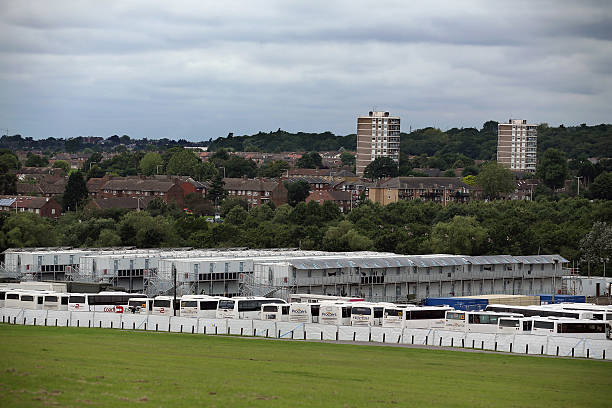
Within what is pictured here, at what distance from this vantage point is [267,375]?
114ft

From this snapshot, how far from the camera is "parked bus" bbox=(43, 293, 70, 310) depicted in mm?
63209

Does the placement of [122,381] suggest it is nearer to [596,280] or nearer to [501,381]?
[501,381]

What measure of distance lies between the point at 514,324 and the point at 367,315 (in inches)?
358

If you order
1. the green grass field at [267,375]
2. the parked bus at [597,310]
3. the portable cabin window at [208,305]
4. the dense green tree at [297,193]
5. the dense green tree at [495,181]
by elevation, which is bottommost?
the portable cabin window at [208,305]

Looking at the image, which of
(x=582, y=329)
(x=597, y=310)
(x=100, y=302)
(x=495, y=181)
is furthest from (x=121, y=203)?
(x=582, y=329)

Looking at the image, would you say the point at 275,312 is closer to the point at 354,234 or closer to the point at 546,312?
the point at 546,312

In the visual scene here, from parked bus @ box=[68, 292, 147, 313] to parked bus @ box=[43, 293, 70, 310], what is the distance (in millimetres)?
368

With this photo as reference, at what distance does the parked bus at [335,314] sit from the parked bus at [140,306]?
1152cm

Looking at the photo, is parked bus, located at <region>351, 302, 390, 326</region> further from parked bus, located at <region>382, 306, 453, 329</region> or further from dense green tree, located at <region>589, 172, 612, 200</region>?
dense green tree, located at <region>589, 172, 612, 200</region>

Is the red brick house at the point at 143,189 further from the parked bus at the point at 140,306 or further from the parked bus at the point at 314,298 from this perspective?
the parked bus at the point at 140,306

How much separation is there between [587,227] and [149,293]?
2361 inches

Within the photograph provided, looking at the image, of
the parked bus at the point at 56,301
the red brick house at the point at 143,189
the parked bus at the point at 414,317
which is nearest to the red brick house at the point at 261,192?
the red brick house at the point at 143,189

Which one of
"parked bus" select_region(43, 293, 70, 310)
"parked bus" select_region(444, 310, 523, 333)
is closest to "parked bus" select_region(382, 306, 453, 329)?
"parked bus" select_region(444, 310, 523, 333)

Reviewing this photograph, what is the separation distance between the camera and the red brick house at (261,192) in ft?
624
